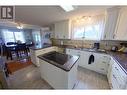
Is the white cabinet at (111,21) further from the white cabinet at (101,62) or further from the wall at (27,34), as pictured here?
the wall at (27,34)

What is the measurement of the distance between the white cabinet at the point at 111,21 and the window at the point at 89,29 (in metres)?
0.46

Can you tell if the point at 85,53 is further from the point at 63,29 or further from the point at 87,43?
the point at 63,29

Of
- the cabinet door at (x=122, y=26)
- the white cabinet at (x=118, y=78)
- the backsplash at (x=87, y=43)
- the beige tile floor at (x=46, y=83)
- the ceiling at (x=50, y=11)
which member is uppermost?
the ceiling at (x=50, y=11)

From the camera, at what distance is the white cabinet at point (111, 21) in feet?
8.03

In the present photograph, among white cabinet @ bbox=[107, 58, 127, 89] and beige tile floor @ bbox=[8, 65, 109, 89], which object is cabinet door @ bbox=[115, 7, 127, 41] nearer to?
white cabinet @ bbox=[107, 58, 127, 89]

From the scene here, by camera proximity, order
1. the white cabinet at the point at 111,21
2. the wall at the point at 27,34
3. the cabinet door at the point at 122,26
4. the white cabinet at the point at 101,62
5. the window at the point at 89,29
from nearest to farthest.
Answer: the cabinet door at the point at 122,26, the white cabinet at the point at 111,21, the white cabinet at the point at 101,62, the window at the point at 89,29, the wall at the point at 27,34

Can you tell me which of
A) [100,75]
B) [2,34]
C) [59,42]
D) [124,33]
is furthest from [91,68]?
[2,34]

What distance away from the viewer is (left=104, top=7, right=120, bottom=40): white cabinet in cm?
245

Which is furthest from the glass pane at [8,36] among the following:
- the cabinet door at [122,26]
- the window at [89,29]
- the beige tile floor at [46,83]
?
the cabinet door at [122,26]

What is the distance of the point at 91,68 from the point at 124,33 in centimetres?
166

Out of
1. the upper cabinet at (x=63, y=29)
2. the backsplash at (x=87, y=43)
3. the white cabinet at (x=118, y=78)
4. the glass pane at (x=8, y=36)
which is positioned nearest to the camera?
the white cabinet at (x=118, y=78)

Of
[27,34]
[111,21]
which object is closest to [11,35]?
[27,34]

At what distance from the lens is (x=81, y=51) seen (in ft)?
10.9
